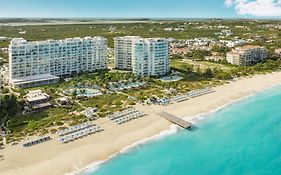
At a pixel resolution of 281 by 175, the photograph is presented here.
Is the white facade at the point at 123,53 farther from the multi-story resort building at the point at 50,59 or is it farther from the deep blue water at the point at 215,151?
the deep blue water at the point at 215,151

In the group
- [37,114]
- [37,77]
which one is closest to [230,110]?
[37,114]

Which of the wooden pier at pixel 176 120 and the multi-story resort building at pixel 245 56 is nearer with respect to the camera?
the wooden pier at pixel 176 120

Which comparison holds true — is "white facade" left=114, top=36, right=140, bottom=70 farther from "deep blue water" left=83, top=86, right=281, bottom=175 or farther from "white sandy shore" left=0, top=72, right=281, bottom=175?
"deep blue water" left=83, top=86, right=281, bottom=175

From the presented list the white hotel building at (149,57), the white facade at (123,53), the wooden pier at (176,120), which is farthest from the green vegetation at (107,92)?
the white facade at (123,53)

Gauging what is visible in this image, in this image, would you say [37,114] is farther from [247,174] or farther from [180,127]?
[247,174]

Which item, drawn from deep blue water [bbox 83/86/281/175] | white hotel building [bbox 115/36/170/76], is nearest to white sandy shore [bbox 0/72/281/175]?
deep blue water [bbox 83/86/281/175]
